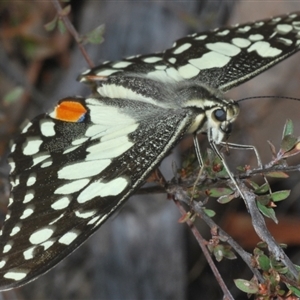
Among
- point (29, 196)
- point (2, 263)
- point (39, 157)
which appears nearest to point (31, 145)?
point (39, 157)

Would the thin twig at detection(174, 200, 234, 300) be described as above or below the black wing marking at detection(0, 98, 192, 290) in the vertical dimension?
below

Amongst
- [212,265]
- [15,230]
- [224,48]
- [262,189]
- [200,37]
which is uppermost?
[200,37]

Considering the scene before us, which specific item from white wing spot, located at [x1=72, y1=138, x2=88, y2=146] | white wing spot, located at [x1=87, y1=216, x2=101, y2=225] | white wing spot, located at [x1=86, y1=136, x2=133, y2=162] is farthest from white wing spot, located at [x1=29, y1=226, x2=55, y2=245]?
white wing spot, located at [x1=72, y1=138, x2=88, y2=146]

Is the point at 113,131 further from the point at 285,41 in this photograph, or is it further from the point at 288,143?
the point at 285,41

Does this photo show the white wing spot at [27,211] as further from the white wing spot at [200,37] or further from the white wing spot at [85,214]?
the white wing spot at [200,37]

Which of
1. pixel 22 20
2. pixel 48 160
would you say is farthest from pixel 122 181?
pixel 22 20

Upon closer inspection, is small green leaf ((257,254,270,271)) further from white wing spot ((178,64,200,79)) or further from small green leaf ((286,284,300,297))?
white wing spot ((178,64,200,79))
